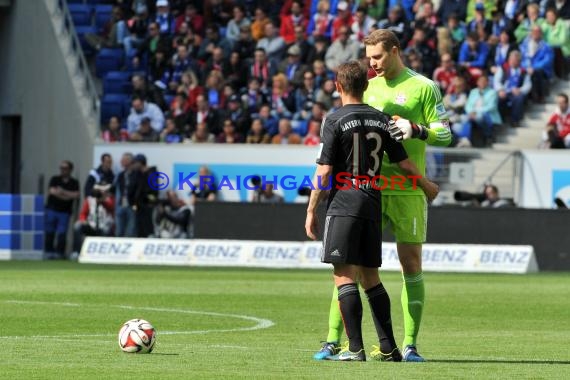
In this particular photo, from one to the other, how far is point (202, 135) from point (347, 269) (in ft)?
70.3

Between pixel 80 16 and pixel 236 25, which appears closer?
pixel 236 25

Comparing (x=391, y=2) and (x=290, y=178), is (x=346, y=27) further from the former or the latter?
(x=290, y=178)

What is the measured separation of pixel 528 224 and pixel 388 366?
1725 cm

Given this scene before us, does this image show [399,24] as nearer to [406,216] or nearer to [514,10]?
[514,10]

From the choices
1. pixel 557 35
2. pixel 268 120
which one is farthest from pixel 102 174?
pixel 557 35

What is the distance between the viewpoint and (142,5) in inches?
1417

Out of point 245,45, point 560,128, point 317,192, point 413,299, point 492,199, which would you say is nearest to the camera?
point 317,192

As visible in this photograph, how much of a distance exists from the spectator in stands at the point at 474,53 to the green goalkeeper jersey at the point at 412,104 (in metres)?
19.9

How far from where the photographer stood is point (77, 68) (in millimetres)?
34844

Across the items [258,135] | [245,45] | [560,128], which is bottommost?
[258,135]

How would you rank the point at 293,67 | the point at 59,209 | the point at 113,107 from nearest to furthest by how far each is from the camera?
the point at 59,209 < the point at 293,67 < the point at 113,107

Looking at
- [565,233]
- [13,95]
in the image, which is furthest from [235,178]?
[13,95]

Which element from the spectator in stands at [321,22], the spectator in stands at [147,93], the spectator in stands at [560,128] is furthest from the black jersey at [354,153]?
the spectator in stands at [147,93]

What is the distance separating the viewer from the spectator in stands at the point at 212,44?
111 feet
